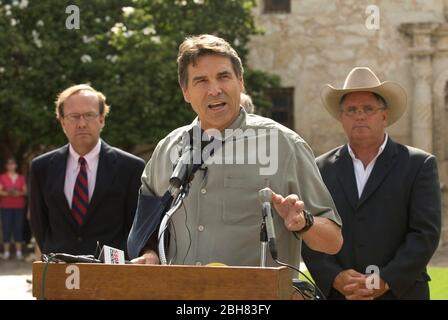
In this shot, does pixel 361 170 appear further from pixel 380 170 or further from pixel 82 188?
pixel 82 188

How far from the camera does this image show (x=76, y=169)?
732 centimetres

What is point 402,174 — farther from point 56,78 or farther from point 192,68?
point 56,78

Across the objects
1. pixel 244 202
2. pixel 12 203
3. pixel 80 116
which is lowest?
pixel 12 203

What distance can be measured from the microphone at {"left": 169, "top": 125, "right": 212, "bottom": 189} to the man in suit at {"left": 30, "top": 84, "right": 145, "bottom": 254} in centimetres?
219

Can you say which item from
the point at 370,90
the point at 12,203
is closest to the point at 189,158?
the point at 370,90

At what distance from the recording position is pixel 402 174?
6.27 metres

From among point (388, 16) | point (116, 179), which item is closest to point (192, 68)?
point (116, 179)

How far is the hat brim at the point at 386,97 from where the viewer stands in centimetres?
649

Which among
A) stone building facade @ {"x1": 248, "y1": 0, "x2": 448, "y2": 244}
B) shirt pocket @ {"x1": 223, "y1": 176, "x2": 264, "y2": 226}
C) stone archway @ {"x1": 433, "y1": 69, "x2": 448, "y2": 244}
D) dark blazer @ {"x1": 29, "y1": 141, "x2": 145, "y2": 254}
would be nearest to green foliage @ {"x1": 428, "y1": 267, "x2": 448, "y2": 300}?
dark blazer @ {"x1": 29, "y1": 141, "x2": 145, "y2": 254}

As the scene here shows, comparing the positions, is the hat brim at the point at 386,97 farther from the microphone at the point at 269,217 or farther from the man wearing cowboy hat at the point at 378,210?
the microphone at the point at 269,217

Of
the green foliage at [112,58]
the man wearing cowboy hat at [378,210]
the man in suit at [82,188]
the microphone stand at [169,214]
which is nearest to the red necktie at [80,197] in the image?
the man in suit at [82,188]

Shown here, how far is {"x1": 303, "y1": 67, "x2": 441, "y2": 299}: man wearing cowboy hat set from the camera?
608cm

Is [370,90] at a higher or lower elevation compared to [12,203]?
higher

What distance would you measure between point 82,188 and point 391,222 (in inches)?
85.6
